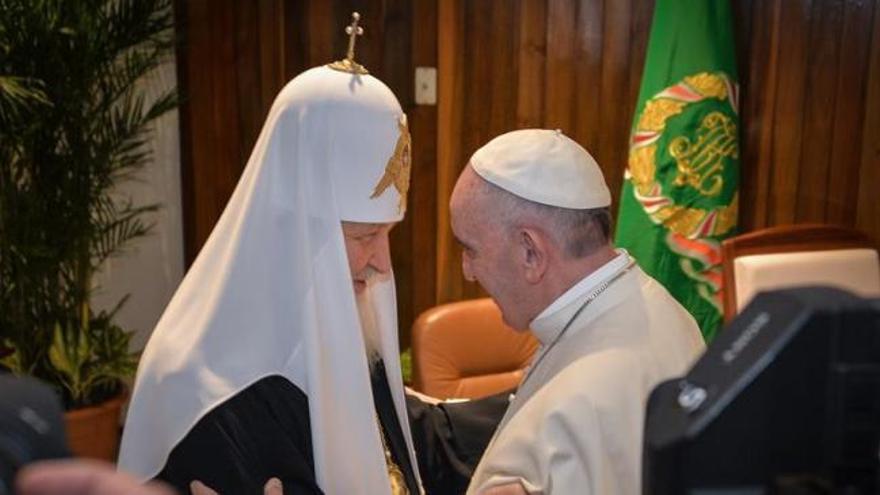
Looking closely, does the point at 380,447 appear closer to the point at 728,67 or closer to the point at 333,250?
the point at 333,250

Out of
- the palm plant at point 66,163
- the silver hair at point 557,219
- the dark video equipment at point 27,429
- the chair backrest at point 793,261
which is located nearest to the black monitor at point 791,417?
the dark video equipment at point 27,429

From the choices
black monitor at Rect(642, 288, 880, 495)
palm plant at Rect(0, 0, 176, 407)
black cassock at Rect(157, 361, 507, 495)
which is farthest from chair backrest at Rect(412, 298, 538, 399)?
black monitor at Rect(642, 288, 880, 495)

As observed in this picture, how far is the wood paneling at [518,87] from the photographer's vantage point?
296 cm

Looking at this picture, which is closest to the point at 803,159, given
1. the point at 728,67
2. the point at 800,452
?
the point at 728,67

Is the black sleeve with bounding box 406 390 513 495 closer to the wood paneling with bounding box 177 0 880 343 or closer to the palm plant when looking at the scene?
the wood paneling with bounding box 177 0 880 343

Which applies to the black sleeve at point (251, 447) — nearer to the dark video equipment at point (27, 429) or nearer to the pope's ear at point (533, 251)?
the pope's ear at point (533, 251)

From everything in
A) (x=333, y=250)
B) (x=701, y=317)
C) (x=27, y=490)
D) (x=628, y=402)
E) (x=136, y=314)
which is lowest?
(x=136, y=314)

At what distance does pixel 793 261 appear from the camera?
2732 mm

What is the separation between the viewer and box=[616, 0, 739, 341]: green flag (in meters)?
2.88

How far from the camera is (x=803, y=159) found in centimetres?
304

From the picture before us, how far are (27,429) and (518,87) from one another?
3173mm

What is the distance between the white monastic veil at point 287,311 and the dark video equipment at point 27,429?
107 cm

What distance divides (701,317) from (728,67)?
0.80m

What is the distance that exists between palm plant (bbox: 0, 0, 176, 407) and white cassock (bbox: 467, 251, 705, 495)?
2325 mm
